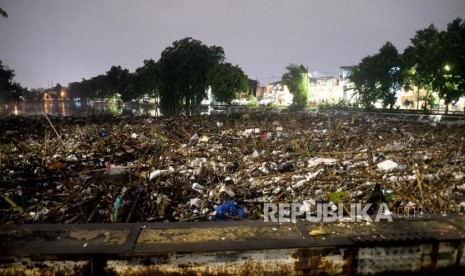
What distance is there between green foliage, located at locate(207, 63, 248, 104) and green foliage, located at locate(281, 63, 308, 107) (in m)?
15.7

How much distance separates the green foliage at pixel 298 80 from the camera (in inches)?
1634

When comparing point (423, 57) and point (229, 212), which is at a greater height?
point (423, 57)

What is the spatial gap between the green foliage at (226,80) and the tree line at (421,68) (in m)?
15.7

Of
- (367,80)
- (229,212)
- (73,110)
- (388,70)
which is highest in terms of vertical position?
(388,70)

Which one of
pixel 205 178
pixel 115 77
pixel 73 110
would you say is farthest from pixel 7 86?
pixel 205 178

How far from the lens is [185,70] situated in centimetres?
2902

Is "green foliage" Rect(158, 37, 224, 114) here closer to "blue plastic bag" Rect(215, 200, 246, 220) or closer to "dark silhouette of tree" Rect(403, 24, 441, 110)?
"dark silhouette of tree" Rect(403, 24, 441, 110)

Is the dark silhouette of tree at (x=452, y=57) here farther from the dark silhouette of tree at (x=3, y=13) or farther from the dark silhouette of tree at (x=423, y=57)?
the dark silhouette of tree at (x=3, y=13)

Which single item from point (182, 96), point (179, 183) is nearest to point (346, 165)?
point (179, 183)

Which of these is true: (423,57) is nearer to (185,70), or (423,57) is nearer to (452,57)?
(452,57)

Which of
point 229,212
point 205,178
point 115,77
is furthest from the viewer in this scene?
point 115,77

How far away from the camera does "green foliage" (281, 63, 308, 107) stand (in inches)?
1634

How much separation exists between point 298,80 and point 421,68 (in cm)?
1745

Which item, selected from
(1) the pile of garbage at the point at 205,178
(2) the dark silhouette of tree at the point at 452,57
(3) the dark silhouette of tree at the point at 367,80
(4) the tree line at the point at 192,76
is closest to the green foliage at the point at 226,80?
(4) the tree line at the point at 192,76
